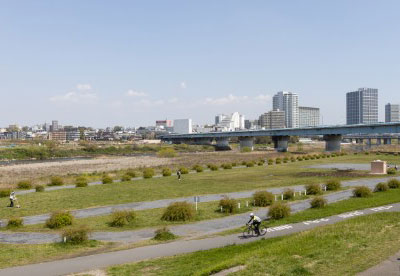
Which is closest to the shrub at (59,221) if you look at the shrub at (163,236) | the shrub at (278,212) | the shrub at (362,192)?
the shrub at (163,236)

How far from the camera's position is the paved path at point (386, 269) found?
46.6 feet

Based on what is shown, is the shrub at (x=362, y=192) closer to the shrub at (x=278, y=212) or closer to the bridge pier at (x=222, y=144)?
the shrub at (x=278, y=212)

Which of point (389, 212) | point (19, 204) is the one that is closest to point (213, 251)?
point (389, 212)

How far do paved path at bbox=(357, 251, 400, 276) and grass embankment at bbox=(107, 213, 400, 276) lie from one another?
301mm

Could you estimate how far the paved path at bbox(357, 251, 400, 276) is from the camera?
1420 cm

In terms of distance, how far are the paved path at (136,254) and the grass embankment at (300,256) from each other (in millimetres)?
1177

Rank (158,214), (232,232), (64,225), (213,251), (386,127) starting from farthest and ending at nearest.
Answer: (386,127) → (158,214) → (64,225) → (232,232) → (213,251)

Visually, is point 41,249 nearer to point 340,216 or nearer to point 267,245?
point 267,245

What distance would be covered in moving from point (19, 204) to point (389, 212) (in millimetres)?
33775

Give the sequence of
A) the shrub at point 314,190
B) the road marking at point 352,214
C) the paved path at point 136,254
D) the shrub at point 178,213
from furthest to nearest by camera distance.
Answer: the shrub at point 314,190 < the shrub at point 178,213 < the road marking at point 352,214 < the paved path at point 136,254

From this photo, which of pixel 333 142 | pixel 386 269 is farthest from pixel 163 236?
pixel 333 142

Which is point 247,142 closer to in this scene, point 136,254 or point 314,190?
point 314,190

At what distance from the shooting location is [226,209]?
1240 inches

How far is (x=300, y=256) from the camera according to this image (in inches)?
670
